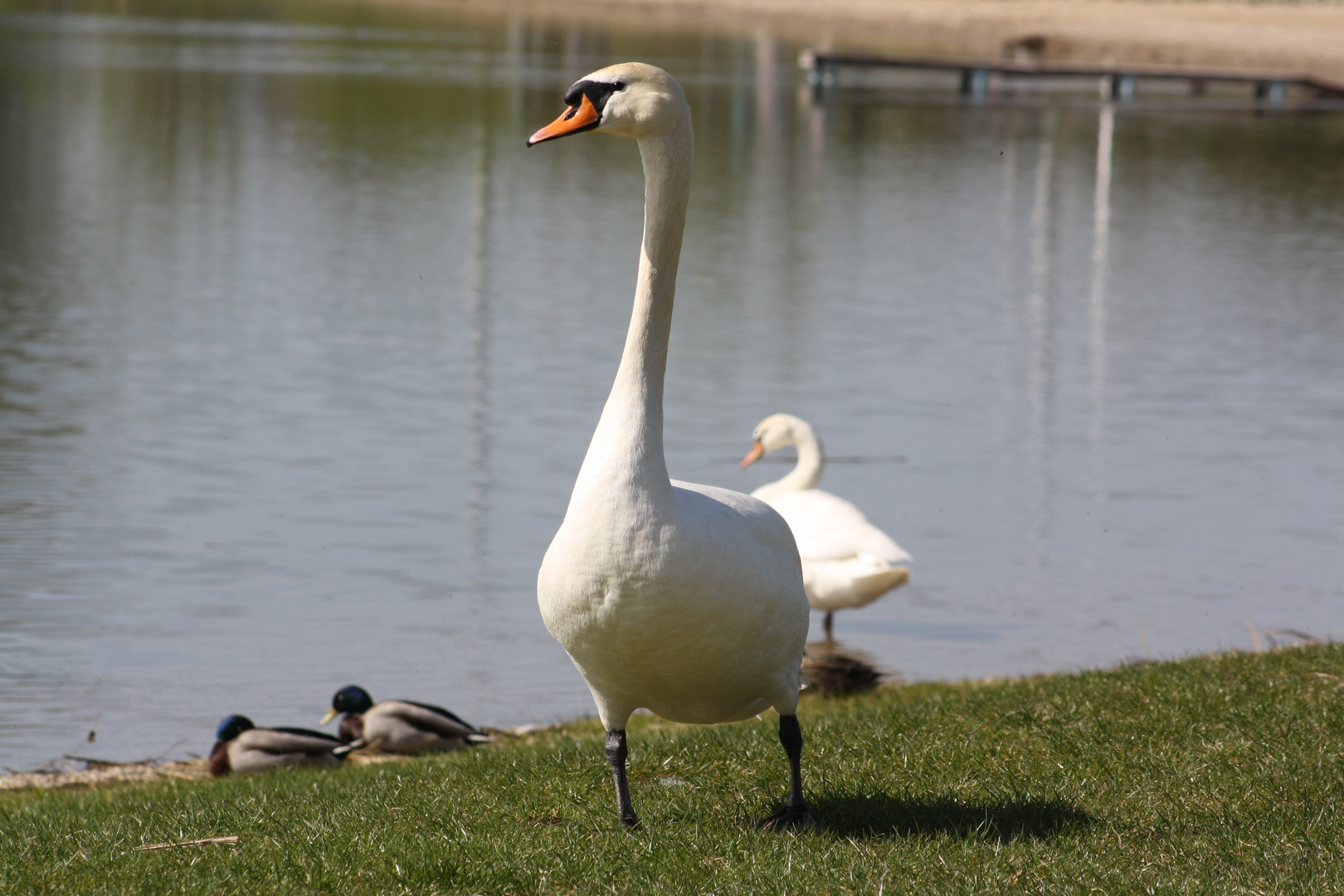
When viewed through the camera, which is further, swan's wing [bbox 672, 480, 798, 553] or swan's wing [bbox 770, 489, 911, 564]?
swan's wing [bbox 770, 489, 911, 564]

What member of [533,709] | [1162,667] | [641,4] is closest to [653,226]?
[1162,667]

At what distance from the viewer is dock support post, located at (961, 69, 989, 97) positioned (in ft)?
206

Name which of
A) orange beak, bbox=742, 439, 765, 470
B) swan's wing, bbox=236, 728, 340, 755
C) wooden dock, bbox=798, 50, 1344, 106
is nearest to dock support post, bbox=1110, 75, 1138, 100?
wooden dock, bbox=798, 50, 1344, 106

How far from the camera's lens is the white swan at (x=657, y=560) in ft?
16.5

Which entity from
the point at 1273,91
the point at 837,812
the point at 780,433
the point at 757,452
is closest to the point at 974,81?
the point at 1273,91

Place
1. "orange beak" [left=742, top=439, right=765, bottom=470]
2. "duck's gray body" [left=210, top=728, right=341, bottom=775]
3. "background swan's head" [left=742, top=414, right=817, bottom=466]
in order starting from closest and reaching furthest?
"duck's gray body" [left=210, top=728, right=341, bottom=775], "background swan's head" [left=742, top=414, right=817, bottom=466], "orange beak" [left=742, top=439, right=765, bottom=470]

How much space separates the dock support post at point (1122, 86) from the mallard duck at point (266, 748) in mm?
59653

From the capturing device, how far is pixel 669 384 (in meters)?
18.5

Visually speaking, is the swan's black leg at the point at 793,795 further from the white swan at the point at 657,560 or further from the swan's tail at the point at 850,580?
the swan's tail at the point at 850,580

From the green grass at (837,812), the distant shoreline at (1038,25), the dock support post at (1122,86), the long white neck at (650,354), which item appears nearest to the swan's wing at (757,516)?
the long white neck at (650,354)

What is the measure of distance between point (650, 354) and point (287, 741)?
13.9ft

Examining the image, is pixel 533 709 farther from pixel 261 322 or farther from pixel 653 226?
pixel 261 322

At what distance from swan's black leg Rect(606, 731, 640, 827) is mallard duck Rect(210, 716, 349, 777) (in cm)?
330

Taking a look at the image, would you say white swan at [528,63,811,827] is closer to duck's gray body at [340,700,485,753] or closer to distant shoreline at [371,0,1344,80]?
duck's gray body at [340,700,485,753]
